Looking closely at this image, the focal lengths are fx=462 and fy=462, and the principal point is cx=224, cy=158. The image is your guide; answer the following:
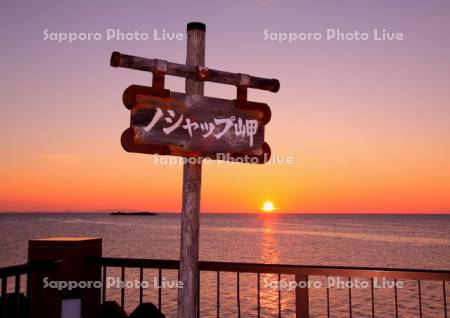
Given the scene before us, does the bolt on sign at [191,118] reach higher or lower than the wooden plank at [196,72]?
lower

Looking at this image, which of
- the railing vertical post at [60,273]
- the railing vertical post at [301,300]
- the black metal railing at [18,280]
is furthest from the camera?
the railing vertical post at [60,273]

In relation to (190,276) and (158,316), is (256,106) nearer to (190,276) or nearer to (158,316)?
(190,276)

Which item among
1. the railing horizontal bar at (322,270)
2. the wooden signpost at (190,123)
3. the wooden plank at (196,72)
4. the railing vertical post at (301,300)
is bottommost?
the railing vertical post at (301,300)

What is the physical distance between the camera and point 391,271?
15.3 ft

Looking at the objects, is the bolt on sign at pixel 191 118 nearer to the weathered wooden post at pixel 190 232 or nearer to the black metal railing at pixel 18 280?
the weathered wooden post at pixel 190 232

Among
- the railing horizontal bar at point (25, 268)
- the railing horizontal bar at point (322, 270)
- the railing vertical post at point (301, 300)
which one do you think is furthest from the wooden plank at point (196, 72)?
the railing horizontal bar at point (25, 268)

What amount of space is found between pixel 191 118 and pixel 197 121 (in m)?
0.07

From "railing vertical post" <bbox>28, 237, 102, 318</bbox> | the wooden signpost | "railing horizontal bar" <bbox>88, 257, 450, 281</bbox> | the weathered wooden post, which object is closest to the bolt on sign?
the wooden signpost

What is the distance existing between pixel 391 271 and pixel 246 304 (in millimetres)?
20140

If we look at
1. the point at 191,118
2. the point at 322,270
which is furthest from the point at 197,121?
the point at 322,270

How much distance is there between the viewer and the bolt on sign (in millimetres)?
3902

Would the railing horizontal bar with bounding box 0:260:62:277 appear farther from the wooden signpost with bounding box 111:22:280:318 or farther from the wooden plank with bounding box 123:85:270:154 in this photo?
the wooden plank with bounding box 123:85:270:154

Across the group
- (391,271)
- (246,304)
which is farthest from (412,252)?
(391,271)

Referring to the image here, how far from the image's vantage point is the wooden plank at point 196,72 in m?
3.89
